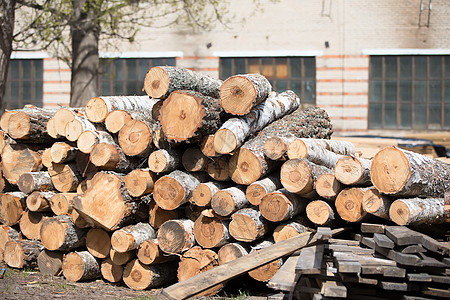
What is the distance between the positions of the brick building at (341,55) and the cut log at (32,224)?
415 inches

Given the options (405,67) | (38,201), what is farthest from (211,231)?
(405,67)

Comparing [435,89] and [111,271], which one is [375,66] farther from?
[111,271]

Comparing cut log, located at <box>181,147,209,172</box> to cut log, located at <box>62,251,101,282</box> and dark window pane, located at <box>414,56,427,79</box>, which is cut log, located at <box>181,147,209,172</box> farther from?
dark window pane, located at <box>414,56,427,79</box>

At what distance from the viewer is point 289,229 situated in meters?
5.38

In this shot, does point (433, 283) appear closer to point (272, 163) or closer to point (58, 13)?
point (272, 163)

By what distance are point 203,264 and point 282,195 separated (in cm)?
114

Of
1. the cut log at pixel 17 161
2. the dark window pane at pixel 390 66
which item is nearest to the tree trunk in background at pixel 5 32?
the cut log at pixel 17 161

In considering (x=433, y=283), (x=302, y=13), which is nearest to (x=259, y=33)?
(x=302, y=13)

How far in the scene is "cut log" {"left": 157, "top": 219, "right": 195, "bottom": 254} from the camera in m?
5.64

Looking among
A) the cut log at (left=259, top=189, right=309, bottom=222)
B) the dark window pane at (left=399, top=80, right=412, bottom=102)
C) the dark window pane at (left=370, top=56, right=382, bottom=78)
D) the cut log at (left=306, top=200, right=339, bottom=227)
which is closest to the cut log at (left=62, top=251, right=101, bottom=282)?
the cut log at (left=259, top=189, right=309, bottom=222)

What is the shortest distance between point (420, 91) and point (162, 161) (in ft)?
43.4

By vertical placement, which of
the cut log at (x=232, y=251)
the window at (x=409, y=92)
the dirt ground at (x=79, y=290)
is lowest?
the dirt ground at (x=79, y=290)

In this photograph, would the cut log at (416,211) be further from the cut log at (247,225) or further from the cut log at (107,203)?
the cut log at (107,203)

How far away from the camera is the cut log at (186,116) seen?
17.6 ft
